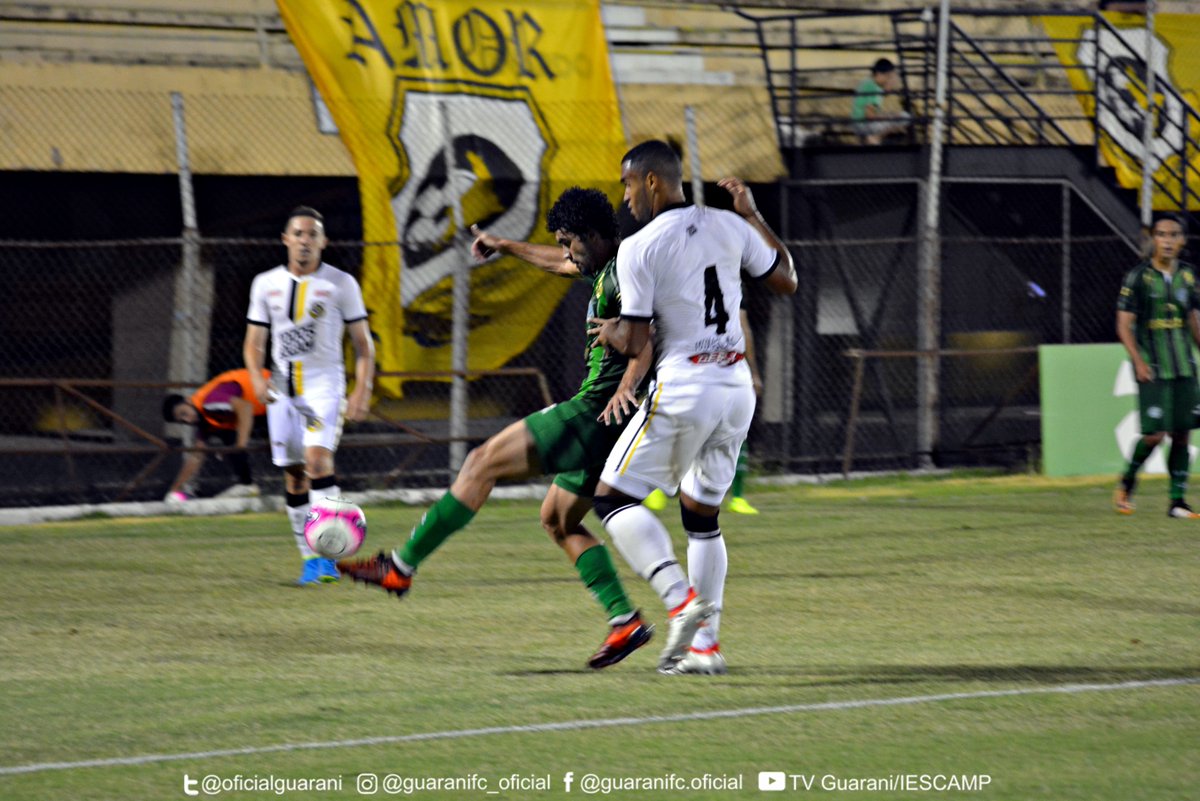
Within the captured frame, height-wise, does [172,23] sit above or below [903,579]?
above

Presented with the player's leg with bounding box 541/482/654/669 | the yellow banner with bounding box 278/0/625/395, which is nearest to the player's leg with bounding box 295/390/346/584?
the player's leg with bounding box 541/482/654/669

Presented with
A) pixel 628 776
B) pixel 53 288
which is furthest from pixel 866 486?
pixel 628 776

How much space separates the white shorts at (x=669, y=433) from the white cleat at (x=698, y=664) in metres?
0.65

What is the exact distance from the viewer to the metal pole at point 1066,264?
19656 millimetres

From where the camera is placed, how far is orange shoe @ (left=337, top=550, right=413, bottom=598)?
310 inches

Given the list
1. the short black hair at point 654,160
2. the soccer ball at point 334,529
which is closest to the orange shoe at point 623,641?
the short black hair at point 654,160

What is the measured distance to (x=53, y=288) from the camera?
1780 centimetres

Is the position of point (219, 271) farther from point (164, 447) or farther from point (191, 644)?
point (191, 644)

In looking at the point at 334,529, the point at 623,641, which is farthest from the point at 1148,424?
the point at 623,641

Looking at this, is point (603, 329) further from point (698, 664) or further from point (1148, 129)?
point (1148, 129)

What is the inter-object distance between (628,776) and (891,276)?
15.0m

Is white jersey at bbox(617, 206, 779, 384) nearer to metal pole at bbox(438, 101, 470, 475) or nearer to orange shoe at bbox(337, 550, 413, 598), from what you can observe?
orange shoe at bbox(337, 550, 413, 598)

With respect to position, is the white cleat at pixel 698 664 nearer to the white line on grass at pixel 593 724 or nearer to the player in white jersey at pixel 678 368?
the player in white jersey at pixel 678 368

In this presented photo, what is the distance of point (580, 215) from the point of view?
7680 mm
